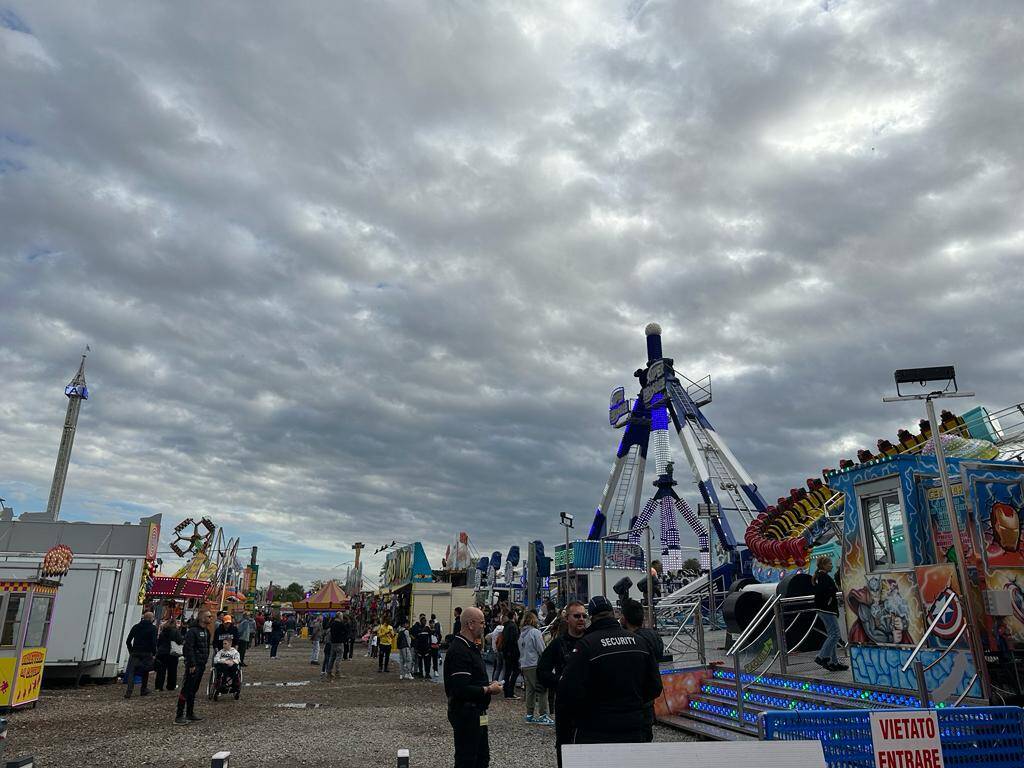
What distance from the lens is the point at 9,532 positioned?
62.8 ft

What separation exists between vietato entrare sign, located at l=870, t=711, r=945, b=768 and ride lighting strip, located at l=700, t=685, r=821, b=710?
3.76 m

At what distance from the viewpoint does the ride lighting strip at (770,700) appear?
886cm

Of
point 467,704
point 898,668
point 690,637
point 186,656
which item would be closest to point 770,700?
point 898,668

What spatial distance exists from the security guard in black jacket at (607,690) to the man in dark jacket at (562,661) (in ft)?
0.23

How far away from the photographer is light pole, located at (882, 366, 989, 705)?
7.21 meters

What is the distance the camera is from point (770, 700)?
9.30 meters

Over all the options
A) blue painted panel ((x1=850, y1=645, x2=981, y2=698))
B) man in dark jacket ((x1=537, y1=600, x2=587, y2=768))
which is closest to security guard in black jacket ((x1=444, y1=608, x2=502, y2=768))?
man in dark jacket ((x1=537, y1=600, x2=587, y2=768))

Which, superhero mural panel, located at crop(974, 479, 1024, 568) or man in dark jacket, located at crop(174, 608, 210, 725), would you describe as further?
man in dark jacket, located at crop(174, 608, 210, 725)

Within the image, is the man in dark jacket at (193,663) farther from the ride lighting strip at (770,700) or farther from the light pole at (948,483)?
the light pole at (948,483)

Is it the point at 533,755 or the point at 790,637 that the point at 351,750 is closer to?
the point at 533,755

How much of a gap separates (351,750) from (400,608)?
124 ft

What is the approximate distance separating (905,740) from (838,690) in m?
4.60

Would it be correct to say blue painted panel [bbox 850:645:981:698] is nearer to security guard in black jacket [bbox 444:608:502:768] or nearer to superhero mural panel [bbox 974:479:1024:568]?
superhero mural panel [bbox 974:479:1024:568]

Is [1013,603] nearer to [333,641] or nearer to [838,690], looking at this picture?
[838,690]
